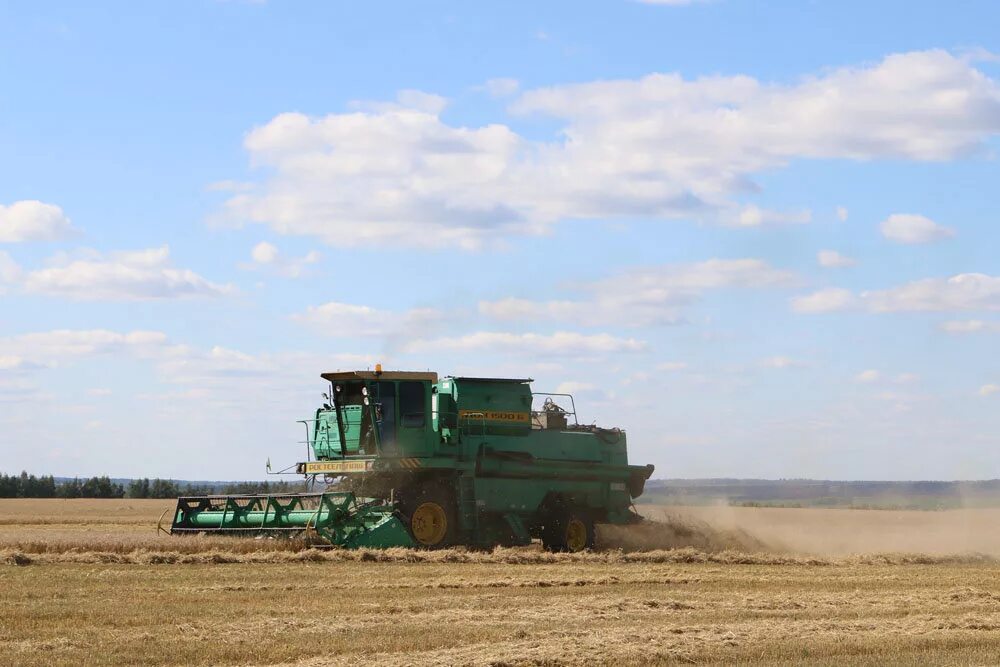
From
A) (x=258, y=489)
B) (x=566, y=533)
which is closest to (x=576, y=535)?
(x=566, y=533)

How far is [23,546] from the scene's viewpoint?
80.0 feet

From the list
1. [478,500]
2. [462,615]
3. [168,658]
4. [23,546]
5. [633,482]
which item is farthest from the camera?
[633,482]

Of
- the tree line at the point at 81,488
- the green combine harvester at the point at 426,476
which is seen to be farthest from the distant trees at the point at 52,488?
the green combine harvester at the point at 426,476

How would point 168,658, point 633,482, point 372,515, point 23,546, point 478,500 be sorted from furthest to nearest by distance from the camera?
point 633,482, point 478,500, point 372,515, point 23,546, point 168,658

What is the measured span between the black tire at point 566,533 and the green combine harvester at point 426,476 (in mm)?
25

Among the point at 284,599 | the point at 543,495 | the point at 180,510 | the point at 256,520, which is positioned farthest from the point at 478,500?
the point at 284,599

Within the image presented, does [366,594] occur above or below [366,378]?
below

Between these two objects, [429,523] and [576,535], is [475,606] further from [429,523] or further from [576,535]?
[576,535]

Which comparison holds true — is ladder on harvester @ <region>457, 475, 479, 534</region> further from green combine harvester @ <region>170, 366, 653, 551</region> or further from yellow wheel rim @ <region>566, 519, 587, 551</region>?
yellow wheel rim @ <region>566, 519, 587, 551</region>

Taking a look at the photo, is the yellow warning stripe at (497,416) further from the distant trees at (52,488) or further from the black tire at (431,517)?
the distant trees at (52,488)

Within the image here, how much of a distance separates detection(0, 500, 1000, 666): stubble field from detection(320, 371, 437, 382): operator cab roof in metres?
4.23

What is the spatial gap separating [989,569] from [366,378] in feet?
42.1

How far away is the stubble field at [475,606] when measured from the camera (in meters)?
13.4

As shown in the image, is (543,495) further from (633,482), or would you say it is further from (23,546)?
(23,546)
